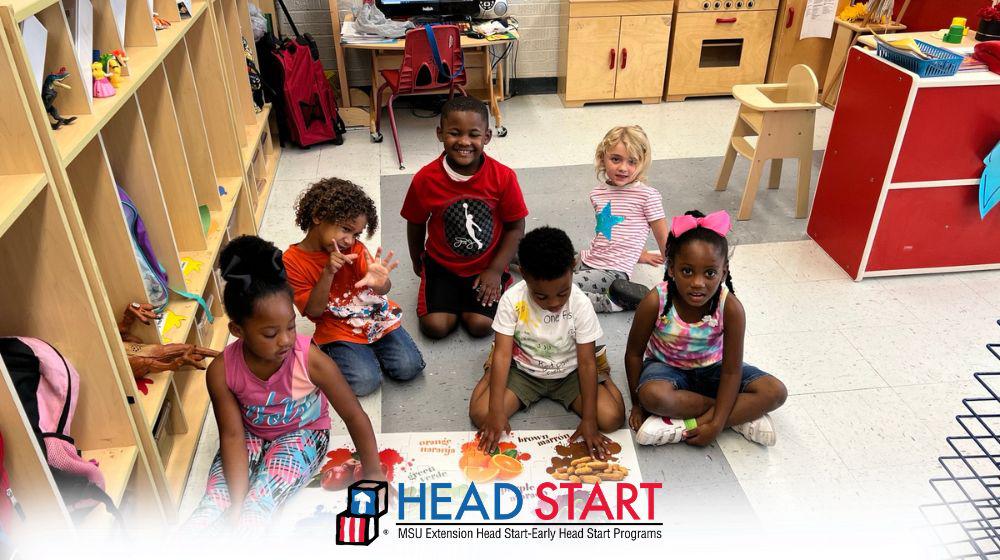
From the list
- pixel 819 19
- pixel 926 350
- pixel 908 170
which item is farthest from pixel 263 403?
pixel 819 19

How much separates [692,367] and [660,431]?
0.21 m

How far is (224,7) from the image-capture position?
3.21 metres

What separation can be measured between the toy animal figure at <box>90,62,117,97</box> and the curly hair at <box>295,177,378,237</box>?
54 centimetres

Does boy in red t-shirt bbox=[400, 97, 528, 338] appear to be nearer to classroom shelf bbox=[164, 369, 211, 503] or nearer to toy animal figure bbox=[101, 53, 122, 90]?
classroom shelf bbox=[164, 369, 211, 503]

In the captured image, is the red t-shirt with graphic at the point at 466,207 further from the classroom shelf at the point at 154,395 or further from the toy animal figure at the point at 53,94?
the toy animal figure at the point at 53,94

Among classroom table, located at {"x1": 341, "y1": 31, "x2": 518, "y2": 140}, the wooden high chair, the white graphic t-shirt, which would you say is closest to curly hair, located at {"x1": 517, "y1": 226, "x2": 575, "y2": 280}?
the white graphic t-shirt

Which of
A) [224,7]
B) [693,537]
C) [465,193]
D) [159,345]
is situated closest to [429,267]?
[465,193]

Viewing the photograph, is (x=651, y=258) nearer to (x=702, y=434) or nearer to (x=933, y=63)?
A: (x=702, y=434)

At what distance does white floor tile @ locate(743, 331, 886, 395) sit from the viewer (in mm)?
2244

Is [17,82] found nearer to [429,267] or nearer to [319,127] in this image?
[429,267]

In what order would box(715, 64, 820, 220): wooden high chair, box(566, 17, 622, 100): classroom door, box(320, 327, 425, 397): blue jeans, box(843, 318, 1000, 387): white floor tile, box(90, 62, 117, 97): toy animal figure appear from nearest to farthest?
box(90, 62, 117, 97): toy animal figure → box(320, 327, 425, 397): blue jeans → box(843, 318, 1000, 387): white floor tile → box(715, 64, 820, 220): wooden high chair → box(566, 17, 622, 100): classroom door

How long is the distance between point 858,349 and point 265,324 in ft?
6.25

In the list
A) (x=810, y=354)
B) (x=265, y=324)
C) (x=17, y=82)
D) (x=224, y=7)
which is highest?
(x=17, y=82)

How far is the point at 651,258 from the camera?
8.57 feet
